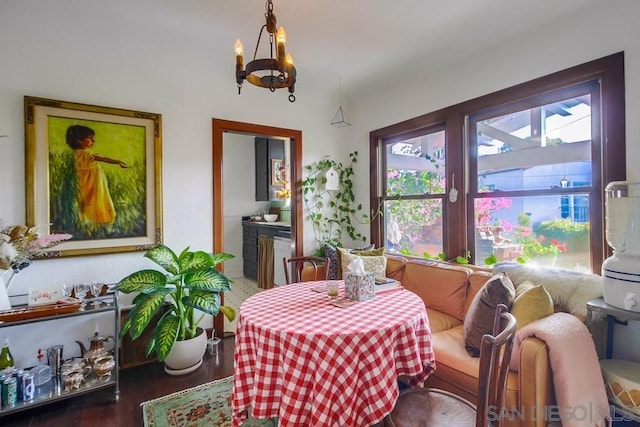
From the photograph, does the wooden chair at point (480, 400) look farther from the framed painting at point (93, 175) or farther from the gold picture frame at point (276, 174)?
the gold picture frame at point (276, 174)

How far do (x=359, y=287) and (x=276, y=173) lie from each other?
390cm

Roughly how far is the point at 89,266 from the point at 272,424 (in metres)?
1.87

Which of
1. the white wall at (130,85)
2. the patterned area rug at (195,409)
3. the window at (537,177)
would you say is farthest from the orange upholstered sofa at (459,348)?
the white wall at (130,85)

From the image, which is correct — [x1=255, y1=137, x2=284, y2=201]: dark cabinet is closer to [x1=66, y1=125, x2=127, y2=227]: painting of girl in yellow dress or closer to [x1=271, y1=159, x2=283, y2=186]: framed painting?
[x1=271, y1=159, x2=283, y2=186]: framed painting

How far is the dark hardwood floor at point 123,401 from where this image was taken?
6.36 ft

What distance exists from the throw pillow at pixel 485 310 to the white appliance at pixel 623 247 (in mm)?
473

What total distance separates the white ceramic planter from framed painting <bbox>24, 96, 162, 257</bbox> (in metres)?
0.89

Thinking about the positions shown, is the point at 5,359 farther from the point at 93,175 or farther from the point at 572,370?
the point at 572,370

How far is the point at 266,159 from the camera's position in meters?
5.46

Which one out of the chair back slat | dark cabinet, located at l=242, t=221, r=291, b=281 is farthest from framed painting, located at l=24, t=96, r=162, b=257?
the chair back slat

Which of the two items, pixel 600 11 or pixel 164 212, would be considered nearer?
pixel 600 11

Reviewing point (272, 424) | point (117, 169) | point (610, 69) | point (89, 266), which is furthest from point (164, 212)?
point (610, 69)

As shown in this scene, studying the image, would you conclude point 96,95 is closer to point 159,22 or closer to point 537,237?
point 159,22

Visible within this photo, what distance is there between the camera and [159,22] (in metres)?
2.32
